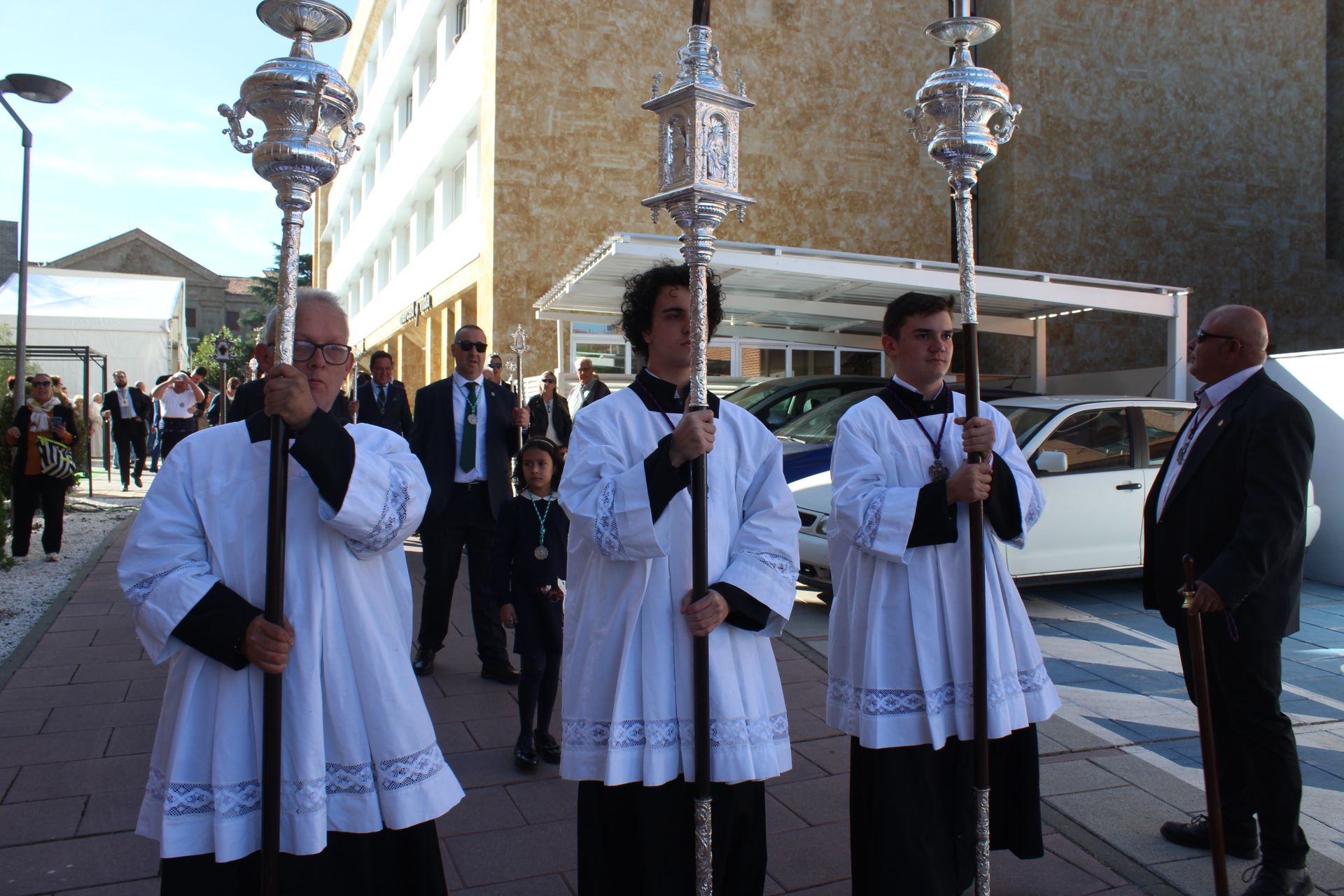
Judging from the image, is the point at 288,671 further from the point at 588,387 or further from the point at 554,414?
the point at 554,414

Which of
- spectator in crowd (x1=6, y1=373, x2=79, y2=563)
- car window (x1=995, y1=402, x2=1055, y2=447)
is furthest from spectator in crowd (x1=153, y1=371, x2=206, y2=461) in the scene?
car window (x1=995, y1=402, x2=1055, y2=447)

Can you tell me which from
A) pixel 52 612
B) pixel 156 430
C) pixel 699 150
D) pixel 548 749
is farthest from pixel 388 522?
pixel 156 430

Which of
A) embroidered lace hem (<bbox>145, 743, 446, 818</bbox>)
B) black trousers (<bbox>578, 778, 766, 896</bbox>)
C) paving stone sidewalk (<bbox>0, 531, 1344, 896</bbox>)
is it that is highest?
embroidered lace hem (<bbox>145, 743, 446, 818</bbox>)

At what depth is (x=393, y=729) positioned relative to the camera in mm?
2270

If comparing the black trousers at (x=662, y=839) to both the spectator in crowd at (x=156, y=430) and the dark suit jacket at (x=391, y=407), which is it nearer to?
the dark suit jacket at (x=391, y=407)

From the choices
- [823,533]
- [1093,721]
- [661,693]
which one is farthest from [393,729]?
[823,533]

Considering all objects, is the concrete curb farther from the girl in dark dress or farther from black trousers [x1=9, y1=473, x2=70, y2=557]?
the girl in dark dress

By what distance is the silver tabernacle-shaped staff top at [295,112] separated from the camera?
2359mm

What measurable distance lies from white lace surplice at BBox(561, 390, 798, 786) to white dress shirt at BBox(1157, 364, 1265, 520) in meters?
1.75

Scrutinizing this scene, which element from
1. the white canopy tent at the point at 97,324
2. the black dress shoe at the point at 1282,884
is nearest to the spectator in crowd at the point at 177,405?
the white canopy tent at the point at 97,324

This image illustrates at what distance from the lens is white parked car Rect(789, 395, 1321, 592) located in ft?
24.6

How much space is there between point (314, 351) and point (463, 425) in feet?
11.6

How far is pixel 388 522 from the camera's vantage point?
228 cm

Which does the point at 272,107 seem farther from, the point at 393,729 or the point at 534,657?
the point at 534,657
